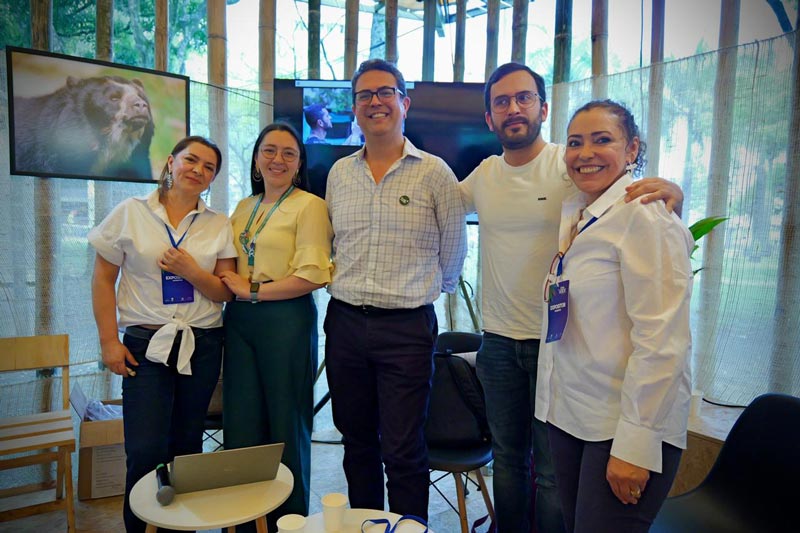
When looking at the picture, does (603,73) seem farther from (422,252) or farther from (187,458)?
(187,458)

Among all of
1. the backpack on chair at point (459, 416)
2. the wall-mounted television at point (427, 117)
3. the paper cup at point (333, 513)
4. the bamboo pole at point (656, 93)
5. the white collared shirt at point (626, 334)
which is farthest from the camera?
the wall-mounted television at point (427, 117)

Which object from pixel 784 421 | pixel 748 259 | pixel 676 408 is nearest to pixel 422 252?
pixel 676 408

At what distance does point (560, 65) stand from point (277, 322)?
2201mm

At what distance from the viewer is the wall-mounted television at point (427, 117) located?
9.10 feet

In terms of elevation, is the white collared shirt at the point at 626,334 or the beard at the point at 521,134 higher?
the beard at the point at 521,134

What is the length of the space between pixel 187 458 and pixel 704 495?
1.61 meters

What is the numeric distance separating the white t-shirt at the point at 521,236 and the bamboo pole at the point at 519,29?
1.61 meters

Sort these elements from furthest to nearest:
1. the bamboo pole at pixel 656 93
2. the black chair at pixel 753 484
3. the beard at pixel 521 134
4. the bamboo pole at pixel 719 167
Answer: the bamboo pole at pixel 656 93, the bamboo pole at pixel 719 167, the beard at pixel 521 134, the black chair at pixel 753 484

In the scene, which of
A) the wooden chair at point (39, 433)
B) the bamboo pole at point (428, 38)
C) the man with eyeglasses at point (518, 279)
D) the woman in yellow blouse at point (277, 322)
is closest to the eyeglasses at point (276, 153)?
the woman in yellow blouse at point (277, 322)

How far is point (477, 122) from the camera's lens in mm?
2773

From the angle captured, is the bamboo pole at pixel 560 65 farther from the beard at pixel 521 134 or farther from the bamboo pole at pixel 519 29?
the beard at pixel 521 134

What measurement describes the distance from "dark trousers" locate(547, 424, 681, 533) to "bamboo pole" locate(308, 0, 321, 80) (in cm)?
264

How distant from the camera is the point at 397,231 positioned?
1.78m

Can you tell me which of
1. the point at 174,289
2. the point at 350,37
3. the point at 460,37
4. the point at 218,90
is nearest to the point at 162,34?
the point at 218,90
